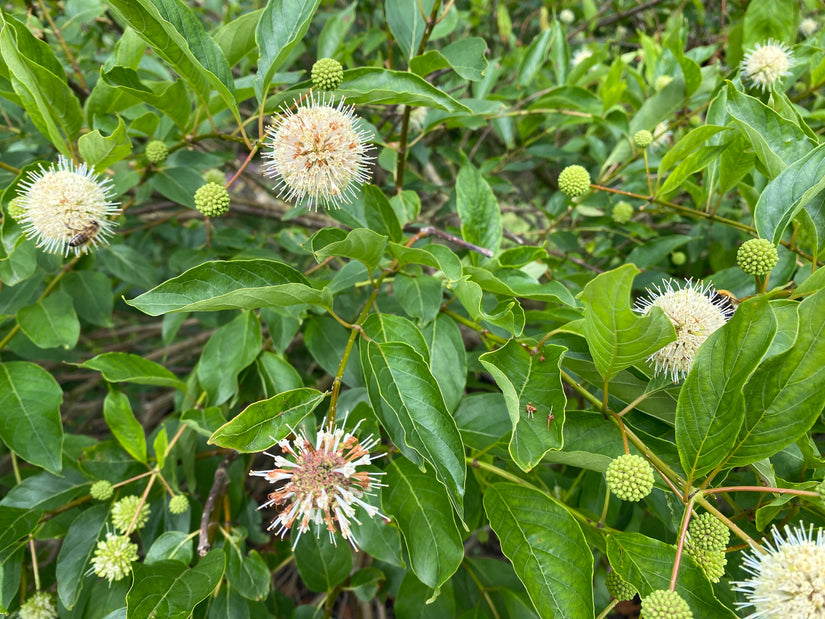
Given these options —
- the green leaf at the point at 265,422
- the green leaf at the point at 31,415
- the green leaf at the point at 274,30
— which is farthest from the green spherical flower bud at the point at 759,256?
the green leaf at the point at 31,415

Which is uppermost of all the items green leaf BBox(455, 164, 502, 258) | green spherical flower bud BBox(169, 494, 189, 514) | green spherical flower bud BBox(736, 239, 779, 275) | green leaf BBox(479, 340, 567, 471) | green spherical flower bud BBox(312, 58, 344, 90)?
green spherical flower bud BBox(312, 58, 344, 90)

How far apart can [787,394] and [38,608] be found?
6.14 feet

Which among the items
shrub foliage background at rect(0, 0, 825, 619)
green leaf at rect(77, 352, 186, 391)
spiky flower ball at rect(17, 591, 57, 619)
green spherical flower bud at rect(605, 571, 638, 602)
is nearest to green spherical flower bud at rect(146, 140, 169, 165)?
shrub foliage background at rect(0, 0, 825, 619)

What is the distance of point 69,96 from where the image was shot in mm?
1327

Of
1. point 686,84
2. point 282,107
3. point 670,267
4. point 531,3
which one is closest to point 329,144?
point 282,107

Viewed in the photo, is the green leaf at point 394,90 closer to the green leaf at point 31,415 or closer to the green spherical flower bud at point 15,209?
the green spherical flower bud at point 15,209

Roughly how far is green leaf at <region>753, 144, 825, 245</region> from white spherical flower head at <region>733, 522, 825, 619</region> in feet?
2.00

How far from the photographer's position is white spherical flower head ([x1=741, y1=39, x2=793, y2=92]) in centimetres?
174

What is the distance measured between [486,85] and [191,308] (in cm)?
174

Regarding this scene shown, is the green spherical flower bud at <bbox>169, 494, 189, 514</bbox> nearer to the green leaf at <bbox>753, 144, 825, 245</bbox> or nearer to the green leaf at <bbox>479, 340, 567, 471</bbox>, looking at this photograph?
the green leaf at <bbox>479, 340, 567, 471</bbox>

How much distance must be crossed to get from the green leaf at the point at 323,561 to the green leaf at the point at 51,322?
0.88 metres

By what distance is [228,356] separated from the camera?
58.4 inches

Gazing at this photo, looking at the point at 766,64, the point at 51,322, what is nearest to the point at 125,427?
the point at 51,322

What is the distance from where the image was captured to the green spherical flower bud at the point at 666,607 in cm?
84
